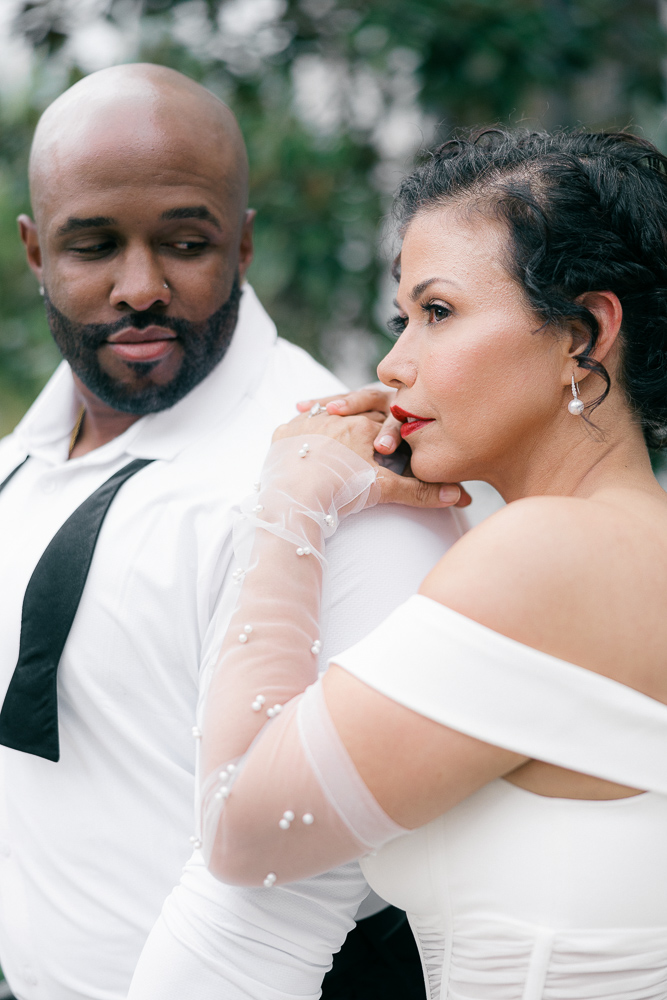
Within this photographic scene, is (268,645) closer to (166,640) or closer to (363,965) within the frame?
(166,640)

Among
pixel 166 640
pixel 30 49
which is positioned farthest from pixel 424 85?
pixel 166 640

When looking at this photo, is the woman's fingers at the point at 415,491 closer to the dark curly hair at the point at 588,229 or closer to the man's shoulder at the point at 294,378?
the dark curly hair at the point at 588,229

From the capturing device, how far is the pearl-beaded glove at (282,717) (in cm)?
132

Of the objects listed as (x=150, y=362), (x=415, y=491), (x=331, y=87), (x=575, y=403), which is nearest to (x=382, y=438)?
(x=415, y=491)

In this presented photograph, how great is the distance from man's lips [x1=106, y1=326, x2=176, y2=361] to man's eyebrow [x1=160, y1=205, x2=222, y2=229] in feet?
0.77

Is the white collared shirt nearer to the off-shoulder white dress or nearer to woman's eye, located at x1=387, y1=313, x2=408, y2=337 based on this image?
the off-shoulder white dress

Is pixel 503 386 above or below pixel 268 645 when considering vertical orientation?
above

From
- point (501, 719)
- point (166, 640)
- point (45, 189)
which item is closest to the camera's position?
point (501, 719)

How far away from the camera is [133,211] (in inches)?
75.8

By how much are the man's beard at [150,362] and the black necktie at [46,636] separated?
334mm

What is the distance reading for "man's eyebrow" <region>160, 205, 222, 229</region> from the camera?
1.94 meters

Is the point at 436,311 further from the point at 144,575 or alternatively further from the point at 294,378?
the point at 144,575

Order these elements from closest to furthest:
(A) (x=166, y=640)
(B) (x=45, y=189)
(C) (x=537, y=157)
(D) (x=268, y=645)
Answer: (D) (x=268, y=645)
(C) (x=537, y=157)
(A) (x=166, y=640)
(B) (x=45, y=189)

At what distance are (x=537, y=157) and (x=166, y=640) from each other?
109 centimetres
